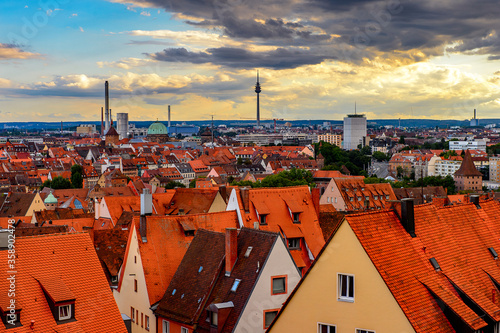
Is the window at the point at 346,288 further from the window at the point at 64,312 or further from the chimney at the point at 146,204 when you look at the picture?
the chimney at the point at 146,204

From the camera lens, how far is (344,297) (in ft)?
58.1

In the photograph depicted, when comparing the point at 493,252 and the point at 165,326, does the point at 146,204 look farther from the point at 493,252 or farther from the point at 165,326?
the point at 493,252

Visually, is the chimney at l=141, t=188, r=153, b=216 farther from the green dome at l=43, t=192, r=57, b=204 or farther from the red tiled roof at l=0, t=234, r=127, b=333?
the green dome at l=43, t=192, r=57, b=204

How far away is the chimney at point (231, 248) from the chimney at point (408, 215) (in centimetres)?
1058

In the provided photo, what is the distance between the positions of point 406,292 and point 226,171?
164262 mm

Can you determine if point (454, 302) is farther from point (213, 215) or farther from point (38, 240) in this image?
point (213, 215)

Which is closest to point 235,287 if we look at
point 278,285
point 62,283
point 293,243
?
point 278,285

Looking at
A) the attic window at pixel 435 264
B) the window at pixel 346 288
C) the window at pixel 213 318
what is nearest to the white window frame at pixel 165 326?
the window at pixel 213 318

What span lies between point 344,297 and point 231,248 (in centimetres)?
1086

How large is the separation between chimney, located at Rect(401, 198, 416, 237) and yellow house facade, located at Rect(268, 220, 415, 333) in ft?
7.95

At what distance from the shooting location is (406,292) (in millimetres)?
16922

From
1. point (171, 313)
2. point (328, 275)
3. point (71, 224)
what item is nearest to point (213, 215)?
point (171, 313)

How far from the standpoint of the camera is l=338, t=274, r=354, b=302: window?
17.6 metres

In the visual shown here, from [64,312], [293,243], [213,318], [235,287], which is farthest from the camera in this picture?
[293,243]
